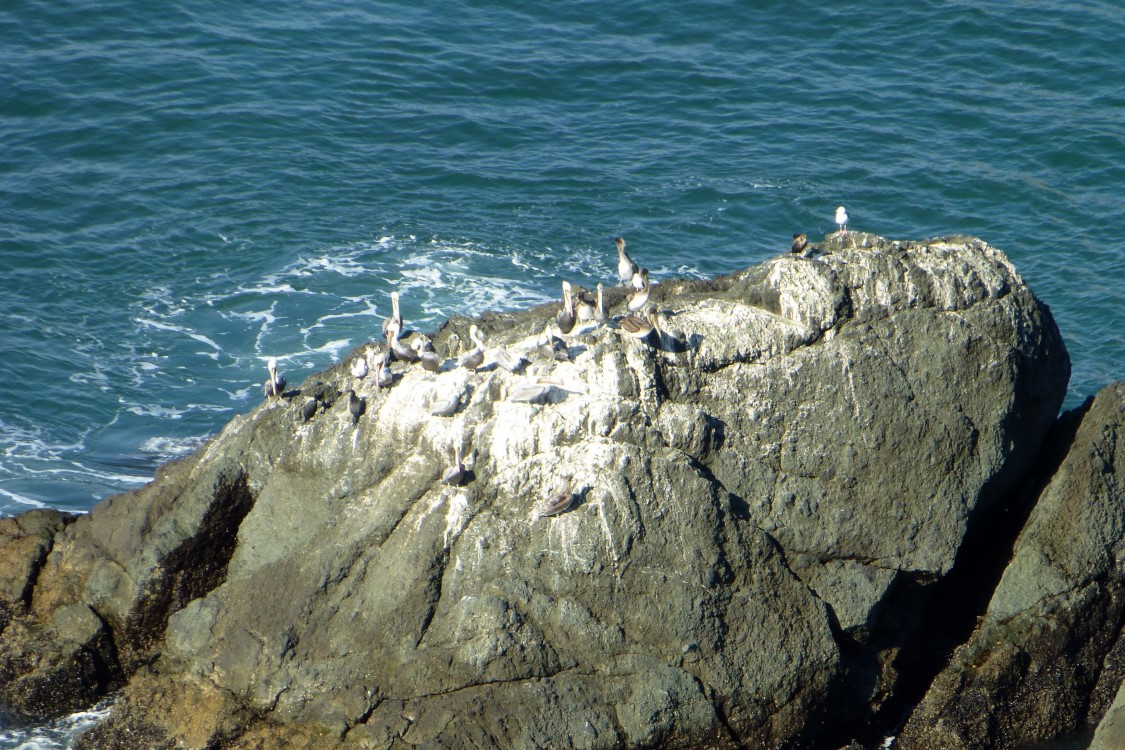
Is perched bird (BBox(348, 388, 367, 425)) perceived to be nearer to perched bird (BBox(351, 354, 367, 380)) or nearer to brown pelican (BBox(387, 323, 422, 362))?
perched bird (BBox(351, 354, 367, 380))

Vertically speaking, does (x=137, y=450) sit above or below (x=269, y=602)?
below

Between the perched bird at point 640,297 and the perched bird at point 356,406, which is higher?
the perched bird at point 640,297

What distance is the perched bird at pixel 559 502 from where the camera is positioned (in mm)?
14648

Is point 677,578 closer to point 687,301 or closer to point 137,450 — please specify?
point 687,301

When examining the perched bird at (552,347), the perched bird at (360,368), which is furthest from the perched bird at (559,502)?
the perched bird at (360,368)

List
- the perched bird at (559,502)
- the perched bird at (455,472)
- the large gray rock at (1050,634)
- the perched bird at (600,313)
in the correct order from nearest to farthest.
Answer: the perched bird at (559,502), the perched bird at (455,472), the large gray rock at (1050,634), the perched bird at (600,313)

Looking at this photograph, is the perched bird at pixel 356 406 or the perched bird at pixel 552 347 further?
the perched bird at pixel 356 406

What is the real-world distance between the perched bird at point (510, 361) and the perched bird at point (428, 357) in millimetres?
861

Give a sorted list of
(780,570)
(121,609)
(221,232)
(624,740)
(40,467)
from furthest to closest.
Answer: (221,232) < (40,467) < (121,609) < (780,570) < (624,740)

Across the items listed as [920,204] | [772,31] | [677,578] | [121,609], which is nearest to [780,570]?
[677,578]

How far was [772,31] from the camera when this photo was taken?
129 feet

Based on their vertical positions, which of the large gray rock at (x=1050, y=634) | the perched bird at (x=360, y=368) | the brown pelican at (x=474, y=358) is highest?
the brown pelican at (x=474, y=358)

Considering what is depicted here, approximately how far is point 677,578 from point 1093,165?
75.1ft

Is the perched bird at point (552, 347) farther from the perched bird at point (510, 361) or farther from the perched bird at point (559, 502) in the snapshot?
the perched bird at point (559, 502)
